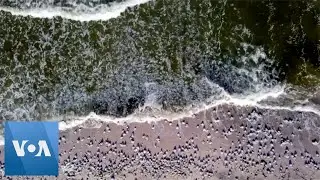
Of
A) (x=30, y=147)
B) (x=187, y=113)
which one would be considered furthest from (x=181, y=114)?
(x=30, y=147)

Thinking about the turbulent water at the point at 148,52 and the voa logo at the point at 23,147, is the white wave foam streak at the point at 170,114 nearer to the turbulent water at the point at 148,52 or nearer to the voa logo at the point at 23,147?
the turbulent water at the point at 148,52

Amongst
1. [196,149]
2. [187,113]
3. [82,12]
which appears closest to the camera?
[196,149]

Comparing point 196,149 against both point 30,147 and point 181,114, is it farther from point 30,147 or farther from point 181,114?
point 30,147

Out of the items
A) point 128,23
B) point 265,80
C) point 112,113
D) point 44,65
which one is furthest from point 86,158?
point 265,80

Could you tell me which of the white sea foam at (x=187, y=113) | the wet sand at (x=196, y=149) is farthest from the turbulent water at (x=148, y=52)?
the wet sand at (x=196, y=149)

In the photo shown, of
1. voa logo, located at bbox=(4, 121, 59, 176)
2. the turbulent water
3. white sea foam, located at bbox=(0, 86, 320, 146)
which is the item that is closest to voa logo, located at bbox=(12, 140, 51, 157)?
voa logo, located at bbox=(4, 121, 59, 176)

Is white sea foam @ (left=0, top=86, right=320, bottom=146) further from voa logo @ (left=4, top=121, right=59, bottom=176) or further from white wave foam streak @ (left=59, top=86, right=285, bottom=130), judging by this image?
voa logo @ (left=4, top=121, right=59, bottom=176)
